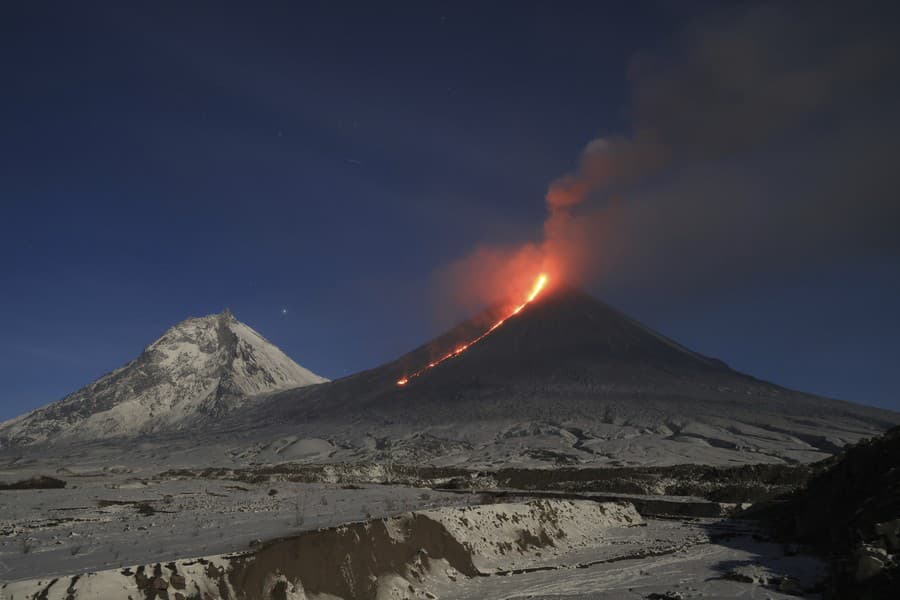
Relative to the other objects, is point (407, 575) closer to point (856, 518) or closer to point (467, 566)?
point (467, 566)

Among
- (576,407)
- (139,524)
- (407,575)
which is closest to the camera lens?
(407,575)

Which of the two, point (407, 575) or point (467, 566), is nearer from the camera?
point (407, 575)

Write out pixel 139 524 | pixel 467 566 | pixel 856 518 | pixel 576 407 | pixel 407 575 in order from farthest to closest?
1. pixel 576 407
2. pixel 139 524
3. pixel 856 518
4. pixel 467 566
5. pixel 407 575

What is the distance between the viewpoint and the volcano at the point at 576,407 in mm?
94375

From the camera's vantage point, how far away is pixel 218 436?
15088 centimetres

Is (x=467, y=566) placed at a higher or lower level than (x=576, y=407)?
lower

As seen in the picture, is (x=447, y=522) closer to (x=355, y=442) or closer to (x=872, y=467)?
(x=872, y=467)

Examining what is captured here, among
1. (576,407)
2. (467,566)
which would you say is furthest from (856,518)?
(576,407)

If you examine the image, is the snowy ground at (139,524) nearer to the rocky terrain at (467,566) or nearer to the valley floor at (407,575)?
the valley floor at (407,575)

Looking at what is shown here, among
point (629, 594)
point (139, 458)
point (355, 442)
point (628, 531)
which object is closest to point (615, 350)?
point (355, 442)

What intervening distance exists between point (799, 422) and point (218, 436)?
425 ft

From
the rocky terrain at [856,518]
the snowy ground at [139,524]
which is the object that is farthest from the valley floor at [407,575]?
the rocky terrain at [856,518]

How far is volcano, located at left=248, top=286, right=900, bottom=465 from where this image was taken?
310 feet

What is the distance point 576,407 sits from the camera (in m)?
124
